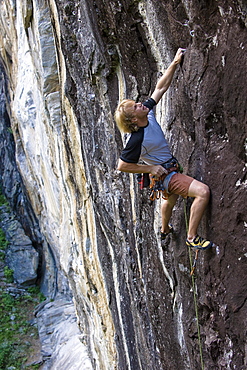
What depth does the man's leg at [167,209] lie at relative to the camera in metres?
4.36

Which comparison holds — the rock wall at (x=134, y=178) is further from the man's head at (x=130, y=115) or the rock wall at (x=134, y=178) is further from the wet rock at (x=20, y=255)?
the wet rock at (x=20, y=255)

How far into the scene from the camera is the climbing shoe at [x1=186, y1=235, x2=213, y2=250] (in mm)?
3891

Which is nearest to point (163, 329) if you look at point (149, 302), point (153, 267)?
point (149, 302)

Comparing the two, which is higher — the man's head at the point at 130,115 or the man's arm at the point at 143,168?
the man's head at the point at 130,115

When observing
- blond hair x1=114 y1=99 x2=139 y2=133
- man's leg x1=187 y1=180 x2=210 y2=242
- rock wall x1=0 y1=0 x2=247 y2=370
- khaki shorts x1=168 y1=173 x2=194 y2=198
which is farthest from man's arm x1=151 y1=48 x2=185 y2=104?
man's leg x1=187 y1=180 x2=210 y2=242

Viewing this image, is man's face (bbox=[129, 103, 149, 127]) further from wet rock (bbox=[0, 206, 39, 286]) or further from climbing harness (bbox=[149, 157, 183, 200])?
wet rock (bbox=[0, 206, 39, 286])

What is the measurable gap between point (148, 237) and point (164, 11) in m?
2.99

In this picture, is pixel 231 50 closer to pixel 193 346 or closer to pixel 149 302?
pixel 193 346

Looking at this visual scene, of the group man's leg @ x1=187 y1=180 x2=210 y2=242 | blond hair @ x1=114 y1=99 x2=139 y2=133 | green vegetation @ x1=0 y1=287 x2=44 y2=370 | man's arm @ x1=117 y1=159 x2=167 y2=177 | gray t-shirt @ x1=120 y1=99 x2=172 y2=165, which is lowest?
green vegetation @ x1=0 y1=287 x2=44 y2=370

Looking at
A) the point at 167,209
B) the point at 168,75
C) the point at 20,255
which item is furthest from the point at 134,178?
the point at 20,255

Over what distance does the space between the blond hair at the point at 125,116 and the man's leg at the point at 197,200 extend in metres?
0.86

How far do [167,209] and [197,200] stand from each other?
63 centimetres

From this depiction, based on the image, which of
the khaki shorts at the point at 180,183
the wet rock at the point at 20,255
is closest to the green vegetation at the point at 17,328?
the wet rock at the point at 20,255

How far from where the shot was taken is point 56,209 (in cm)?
1229
